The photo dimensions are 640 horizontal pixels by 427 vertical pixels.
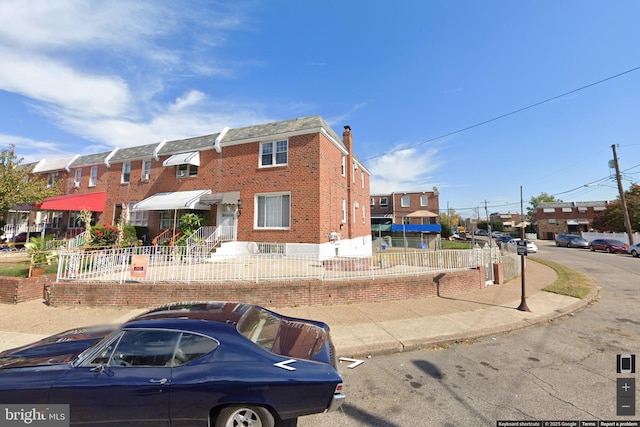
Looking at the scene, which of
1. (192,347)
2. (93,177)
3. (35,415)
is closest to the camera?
(35,415)

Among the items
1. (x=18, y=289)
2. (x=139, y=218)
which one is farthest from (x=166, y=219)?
(x=18, y=289)

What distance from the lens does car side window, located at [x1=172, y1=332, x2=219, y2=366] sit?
110 inches

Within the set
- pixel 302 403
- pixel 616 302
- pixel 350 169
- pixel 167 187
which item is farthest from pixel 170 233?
pixel 616 302

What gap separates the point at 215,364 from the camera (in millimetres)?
2738

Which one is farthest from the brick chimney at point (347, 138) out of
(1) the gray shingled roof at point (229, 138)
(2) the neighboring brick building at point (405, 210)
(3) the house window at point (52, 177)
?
(3) the house window at point (52, 177)

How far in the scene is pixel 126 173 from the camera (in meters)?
19.9

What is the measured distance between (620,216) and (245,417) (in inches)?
2286

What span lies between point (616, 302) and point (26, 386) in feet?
47.6

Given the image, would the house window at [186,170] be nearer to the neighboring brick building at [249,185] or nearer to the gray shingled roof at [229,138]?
the neighboring brick building at [249,185]

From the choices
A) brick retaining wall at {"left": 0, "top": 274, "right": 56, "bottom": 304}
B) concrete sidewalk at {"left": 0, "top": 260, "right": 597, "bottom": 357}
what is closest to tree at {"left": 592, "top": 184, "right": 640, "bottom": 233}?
concrete sidewalk at {"left": 0, "top": 260, "right": 597, "bottom": 357}

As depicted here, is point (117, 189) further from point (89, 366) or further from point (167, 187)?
point (89, 366)

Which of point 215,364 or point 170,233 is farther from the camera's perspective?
point 170,233

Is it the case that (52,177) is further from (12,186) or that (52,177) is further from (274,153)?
(274,153)

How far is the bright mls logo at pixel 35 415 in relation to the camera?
2.60 meters
